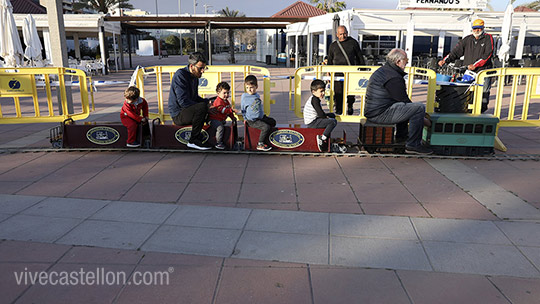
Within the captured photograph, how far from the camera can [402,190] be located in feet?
15.7

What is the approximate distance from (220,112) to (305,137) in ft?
4.56

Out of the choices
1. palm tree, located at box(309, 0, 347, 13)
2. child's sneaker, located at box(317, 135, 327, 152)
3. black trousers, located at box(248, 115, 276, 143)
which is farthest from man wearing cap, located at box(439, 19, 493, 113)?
palm tree, located at box(309, 0, 347, 13)

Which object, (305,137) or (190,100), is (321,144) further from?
(190,100)

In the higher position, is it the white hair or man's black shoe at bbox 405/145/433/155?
the white hair

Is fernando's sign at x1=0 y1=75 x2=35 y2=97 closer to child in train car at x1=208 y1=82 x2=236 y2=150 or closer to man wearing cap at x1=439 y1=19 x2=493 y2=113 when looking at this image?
child in train car at x1=208 y1=82 x2=236 y2=150

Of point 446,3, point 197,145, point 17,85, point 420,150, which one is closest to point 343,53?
point 420,150

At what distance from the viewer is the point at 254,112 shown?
6.05 m

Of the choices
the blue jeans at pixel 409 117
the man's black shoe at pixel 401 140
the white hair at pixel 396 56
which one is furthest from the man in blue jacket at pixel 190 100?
the man's black shoe at pixel 401 140

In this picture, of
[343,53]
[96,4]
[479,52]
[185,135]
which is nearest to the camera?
[185,135]

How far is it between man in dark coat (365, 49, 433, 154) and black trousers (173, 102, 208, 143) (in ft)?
8.21

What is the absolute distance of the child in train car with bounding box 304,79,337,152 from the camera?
604 centimetres

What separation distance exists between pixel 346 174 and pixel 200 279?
2.98m

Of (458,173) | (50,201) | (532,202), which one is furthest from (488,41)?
(50,201)

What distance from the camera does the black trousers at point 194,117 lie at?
19.6 ft
